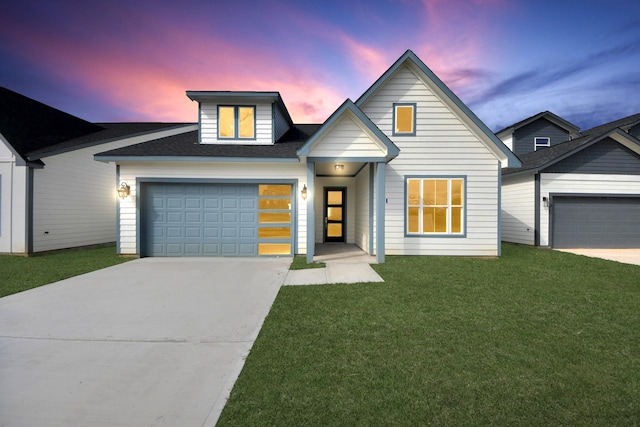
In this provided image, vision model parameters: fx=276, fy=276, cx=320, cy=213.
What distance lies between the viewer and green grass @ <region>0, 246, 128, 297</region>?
6307 mm

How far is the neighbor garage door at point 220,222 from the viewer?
9766mm

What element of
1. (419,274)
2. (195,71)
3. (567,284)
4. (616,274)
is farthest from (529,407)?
(195,71)

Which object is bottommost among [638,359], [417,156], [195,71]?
[638,359]

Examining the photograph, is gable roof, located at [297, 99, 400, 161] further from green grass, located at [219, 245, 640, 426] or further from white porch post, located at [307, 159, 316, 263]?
green grass, located at [219, 245, 640, 426]

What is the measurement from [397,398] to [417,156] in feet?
28.0

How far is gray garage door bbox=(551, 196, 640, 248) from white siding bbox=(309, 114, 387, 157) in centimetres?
977

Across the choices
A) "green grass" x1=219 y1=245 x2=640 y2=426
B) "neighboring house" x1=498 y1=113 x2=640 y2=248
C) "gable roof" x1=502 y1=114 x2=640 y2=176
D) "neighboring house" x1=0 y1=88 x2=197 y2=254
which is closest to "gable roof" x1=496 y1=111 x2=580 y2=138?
"gable roof" x1=502 y1=114 x2=640 y2=176

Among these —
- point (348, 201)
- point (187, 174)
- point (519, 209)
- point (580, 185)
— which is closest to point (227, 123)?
point (187, 174)

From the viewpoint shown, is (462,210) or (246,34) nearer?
(462,210)

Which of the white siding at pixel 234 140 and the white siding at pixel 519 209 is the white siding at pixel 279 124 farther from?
Answer: the white siding at pixel 519 209

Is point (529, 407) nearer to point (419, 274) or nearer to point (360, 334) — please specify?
point (360, 334)

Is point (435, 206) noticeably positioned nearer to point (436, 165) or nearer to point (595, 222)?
point (436, 165)

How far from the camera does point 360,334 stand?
3.72 m

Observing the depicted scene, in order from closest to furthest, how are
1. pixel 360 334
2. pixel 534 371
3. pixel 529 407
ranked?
1. pixel 529 407
2. pixel 534 371
3. pixel 360 334
